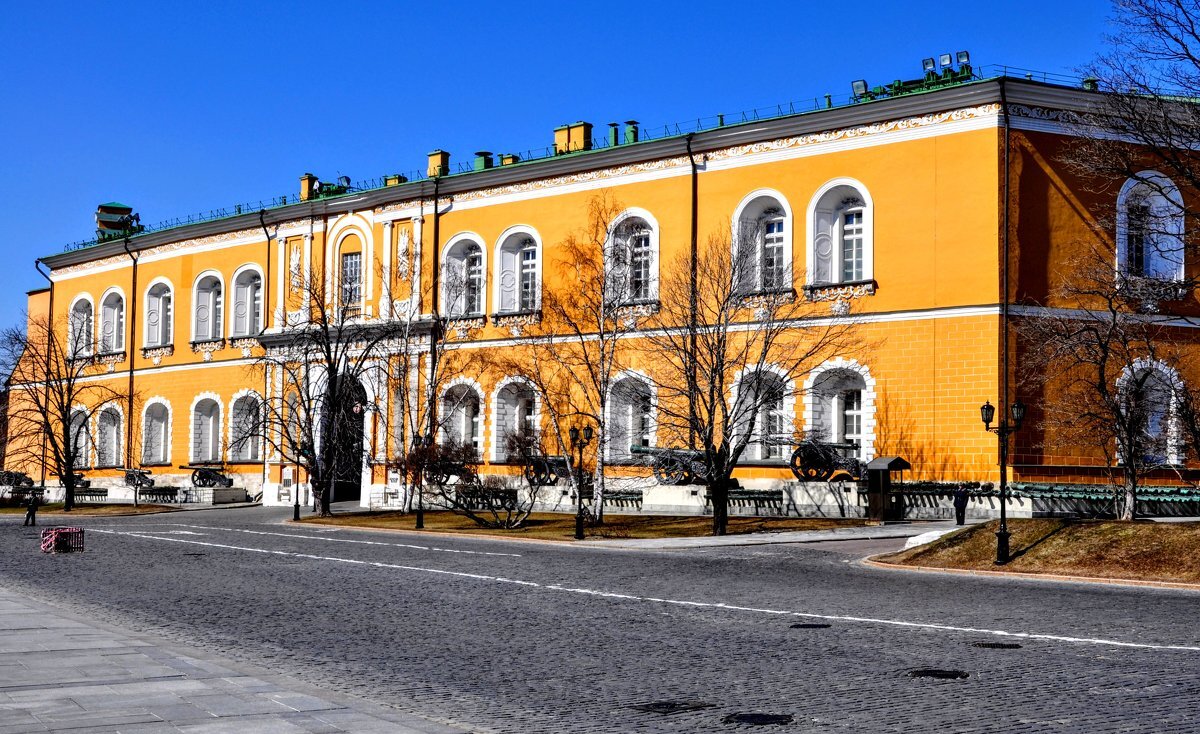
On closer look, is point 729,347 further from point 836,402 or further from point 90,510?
point 90,510

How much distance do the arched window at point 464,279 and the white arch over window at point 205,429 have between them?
15261 mm

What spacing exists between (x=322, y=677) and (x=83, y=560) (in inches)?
627

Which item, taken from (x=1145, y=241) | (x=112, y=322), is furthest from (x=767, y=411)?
(x=112, y=322)

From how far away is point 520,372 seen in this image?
149ft

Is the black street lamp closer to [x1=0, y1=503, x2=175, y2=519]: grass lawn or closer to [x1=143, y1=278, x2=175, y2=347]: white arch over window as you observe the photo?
[x1=0, y1=503, x2=175, y2=519]: grass lawn

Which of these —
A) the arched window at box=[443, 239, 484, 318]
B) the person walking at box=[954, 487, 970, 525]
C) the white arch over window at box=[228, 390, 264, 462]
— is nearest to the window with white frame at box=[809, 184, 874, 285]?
the person walking at box=[954, 487, 970, 525]

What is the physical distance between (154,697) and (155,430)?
2168 inches

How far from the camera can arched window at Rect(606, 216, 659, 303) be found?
4103 cm

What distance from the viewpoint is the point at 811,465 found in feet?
125

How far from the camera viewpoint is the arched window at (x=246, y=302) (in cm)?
5697

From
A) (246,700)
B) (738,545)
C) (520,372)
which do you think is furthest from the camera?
(520,372)

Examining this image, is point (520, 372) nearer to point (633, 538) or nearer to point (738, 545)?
point (633, 538)

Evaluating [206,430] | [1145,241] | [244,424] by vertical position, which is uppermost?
[1145,241]

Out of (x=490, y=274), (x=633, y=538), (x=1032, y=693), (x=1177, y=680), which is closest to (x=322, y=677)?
(x=1032, y=693)
